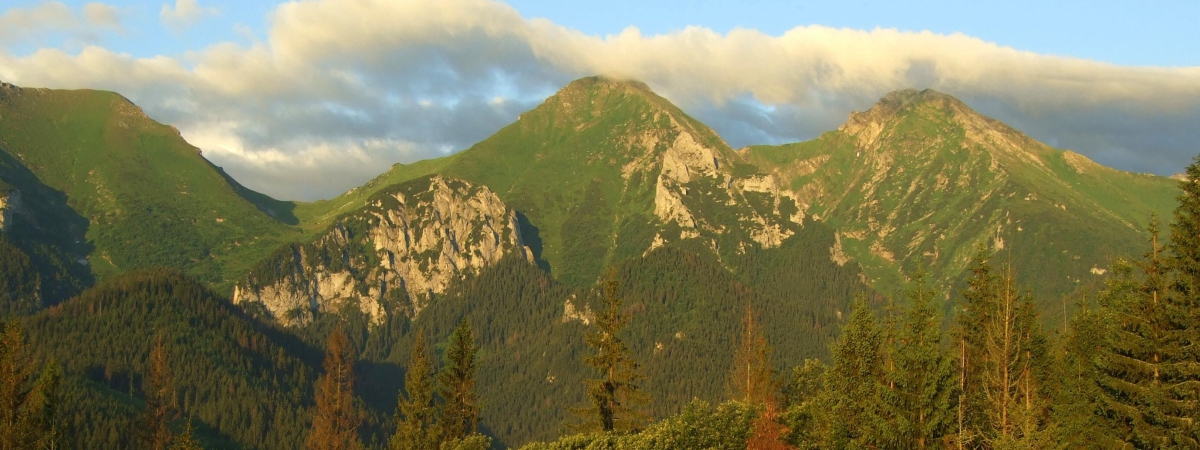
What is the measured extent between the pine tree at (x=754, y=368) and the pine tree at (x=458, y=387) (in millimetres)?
24195

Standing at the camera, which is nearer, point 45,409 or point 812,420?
point 812,420

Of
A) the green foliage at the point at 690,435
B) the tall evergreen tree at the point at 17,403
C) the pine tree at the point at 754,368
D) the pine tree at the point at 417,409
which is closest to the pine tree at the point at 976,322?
the green foliage at the point at 690,435

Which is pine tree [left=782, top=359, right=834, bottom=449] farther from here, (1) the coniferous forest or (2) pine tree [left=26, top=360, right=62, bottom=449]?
(2) pine tree [left=26, top=360, right=62, bottom=449]

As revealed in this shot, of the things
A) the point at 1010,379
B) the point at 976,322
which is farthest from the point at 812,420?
the point at 976,322

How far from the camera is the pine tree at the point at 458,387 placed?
7888 centimetres

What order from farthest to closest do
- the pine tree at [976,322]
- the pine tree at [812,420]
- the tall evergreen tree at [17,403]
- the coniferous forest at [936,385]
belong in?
the tall evergreen tree at [17,403] < the pine tree at [976,322] < the pine tree at [812,420] < the coniferous forest at [936,385]

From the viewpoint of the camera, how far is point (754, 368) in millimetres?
91312

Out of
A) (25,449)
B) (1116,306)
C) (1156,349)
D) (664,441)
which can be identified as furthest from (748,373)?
(25,449)

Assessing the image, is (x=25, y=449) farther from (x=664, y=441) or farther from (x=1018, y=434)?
(x=1018, y=434)

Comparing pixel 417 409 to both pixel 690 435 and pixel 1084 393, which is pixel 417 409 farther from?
pixel 1084 393

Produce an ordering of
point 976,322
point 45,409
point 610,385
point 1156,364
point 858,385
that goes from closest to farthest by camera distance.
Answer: point 1156,364, point 858,385, point 610,385, point 976,322, point 45,409

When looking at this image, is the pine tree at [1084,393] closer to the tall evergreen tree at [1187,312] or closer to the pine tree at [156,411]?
the tall evergreen tree at [1187,312]

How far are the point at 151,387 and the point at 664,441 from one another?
6762cm

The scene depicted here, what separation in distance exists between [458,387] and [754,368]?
28.5m
